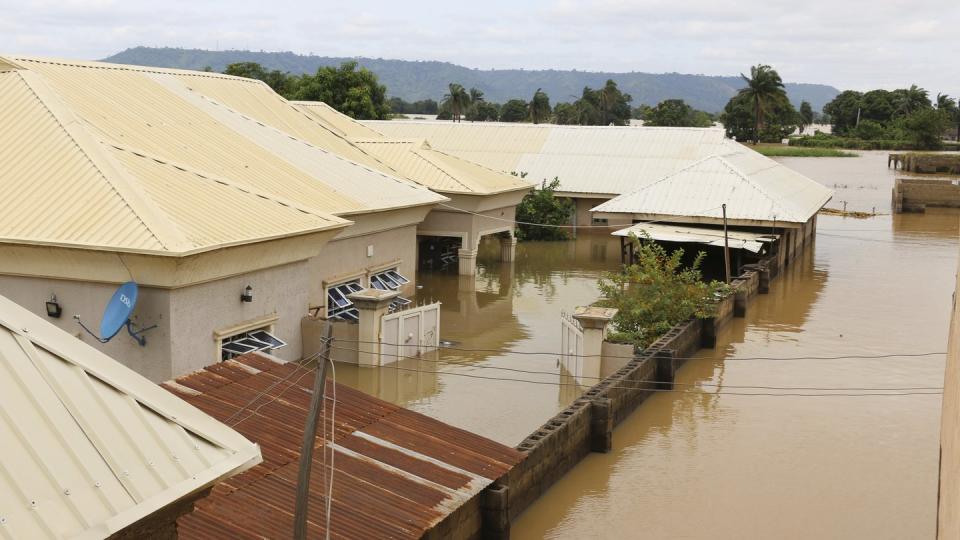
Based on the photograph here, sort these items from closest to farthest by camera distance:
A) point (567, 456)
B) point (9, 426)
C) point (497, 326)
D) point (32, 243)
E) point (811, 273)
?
point (9, 426), point (567, 456), point (32, 243), point (497, 326), point (811, 273)

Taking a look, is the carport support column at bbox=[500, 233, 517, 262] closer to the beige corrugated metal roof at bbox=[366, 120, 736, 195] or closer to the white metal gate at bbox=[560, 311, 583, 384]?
the beige corrugated metal roof at bbox=[366, 120, 736, 195]

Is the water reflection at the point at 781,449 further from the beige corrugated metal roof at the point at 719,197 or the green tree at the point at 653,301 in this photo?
the beige corrugated metal roof at the point at 719,197

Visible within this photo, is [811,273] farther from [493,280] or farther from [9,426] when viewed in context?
[9,426]

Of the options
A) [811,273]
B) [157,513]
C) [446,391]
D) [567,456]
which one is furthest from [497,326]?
[157,513]

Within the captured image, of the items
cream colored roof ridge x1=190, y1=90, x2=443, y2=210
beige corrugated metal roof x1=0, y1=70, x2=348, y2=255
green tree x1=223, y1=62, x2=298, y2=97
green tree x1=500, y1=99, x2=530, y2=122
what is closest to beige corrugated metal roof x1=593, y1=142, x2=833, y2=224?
cream colored roof ridge x1=190, y1=90, x2=443, y2=210

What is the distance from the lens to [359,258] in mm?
28078

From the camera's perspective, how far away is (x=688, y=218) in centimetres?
3834

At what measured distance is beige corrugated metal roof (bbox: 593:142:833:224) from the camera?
124 ft

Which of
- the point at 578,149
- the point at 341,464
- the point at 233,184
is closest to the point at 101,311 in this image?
the point at 233,184

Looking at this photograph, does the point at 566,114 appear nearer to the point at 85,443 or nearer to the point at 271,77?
the point at 271,77

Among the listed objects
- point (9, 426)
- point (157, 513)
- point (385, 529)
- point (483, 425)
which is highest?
point (9, 426)

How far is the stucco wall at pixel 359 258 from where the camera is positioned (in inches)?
1022

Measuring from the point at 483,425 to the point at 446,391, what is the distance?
8.37 feet

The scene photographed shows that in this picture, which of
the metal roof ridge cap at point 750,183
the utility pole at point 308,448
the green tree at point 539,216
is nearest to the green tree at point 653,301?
the metal roof ridge cap at point 750,183
